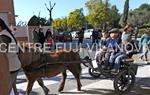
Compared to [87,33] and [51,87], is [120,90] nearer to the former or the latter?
[51,87]

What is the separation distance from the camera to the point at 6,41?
189 inches

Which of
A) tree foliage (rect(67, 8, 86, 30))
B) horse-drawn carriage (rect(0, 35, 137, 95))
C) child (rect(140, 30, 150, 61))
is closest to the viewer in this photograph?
horse-drawn carriage (rect(0, 35, 137, 95))

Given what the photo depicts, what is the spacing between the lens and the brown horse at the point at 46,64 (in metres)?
6.96

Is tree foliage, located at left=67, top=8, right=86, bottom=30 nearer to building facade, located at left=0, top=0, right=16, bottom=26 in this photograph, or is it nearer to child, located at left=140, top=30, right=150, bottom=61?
building facade, located at left=0, top=0, right=16, bottom=26

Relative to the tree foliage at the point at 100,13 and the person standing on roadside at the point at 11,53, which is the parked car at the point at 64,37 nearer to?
the tree foliage at the point at 100,13

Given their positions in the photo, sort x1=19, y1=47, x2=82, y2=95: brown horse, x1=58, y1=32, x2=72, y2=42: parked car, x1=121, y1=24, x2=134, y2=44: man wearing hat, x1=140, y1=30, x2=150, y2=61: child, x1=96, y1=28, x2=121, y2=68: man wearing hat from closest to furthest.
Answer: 1. x1=19, y1=47, x2=82, y2=95: brown horse
2. x1=96, y1=28, x2=121, y2=68: man wearing hat
3. x1=121, y1=24, x2=134, y2=44: man wearing hat
4. x1=140, y1=30, x2=150, y2=61: child
5. x1=58, y1=32, x2=72, y2=42: parked car

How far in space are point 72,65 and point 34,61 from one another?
5.67 ft

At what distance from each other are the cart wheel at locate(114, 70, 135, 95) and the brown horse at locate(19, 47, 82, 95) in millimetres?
1076

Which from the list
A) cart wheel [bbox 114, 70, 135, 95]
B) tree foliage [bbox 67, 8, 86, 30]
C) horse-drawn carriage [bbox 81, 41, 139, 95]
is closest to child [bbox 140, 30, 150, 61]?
horse-drawn carriage [bbox 81, 41, 139, 95]

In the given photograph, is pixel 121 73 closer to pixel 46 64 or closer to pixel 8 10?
pixel 46 64

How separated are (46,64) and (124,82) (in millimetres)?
2171

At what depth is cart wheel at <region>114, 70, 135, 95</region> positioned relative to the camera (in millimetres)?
8346

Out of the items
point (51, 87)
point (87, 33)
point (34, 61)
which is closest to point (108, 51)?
point (51, 87)

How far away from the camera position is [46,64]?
7633 millimetres
